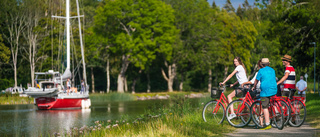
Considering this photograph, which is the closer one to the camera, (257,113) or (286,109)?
(286,109)

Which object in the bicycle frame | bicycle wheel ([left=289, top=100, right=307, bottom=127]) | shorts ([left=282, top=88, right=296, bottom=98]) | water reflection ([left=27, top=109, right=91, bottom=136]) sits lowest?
water reflection ([left=27, top=109, right=91, bottom=136])

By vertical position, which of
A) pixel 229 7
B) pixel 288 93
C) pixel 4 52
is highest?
pixel 229 7

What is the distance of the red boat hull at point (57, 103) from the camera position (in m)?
32.9

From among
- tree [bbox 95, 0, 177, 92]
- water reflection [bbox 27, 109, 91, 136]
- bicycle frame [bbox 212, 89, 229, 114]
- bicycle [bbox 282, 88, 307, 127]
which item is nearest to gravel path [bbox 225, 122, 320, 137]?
bicycle [bbox 282, 88, 307, 127]

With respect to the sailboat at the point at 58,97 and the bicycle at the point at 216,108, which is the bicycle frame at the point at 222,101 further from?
the sailboat at the point at 58,97

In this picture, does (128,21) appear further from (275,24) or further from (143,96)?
(275,24)

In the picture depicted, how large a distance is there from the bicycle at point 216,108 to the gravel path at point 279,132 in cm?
72

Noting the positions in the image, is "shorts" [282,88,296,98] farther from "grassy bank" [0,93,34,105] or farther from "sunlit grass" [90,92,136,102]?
"sunlit grass" [90,92,136,102]

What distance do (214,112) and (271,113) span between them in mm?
1571

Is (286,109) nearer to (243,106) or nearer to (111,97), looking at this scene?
(243,106)

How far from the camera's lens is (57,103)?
109 ft

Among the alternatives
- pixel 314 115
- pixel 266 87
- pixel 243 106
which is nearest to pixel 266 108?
pixel 266 87

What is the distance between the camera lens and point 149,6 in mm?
54938

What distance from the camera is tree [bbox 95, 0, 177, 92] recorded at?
52.9m
